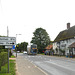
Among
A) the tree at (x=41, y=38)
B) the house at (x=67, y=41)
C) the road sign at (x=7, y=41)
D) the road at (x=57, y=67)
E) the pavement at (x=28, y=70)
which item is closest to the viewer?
the road sign at (x=7, y=41)

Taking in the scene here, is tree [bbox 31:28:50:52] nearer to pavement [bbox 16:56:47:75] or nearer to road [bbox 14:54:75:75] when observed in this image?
road [bbox 14:54:75:75]

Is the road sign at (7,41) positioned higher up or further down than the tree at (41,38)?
further down

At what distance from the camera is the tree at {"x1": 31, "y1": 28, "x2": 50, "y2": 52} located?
84325 mm

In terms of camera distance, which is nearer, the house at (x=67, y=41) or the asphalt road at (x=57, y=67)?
the asphalt road at (x=57, y=67)

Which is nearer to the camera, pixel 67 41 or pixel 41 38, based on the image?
pixel 67 41

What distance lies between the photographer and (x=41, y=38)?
85750 millimetres

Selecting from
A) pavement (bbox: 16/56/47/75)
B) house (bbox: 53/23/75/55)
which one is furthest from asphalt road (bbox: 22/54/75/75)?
house (bbox: 53/23/75/55)

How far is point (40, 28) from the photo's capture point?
8788 cm

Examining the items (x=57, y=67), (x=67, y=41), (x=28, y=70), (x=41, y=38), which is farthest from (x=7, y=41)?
(x=41, y=38)

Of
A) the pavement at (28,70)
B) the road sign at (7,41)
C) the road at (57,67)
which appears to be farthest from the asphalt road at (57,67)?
the road sign at (7,41)

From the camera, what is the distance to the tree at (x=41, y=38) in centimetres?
8432

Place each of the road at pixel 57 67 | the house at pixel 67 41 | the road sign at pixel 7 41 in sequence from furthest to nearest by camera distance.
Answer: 1. the house at pixel 67 41
2. the road at pixel 57 67
3. the road sign at pixel 7 41

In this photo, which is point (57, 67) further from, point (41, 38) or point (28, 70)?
point (41, 38)

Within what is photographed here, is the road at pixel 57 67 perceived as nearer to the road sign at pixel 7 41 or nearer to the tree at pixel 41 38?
the road sign at pixel 7 41
